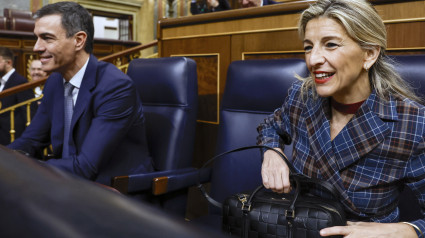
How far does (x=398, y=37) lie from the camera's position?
3.78ft

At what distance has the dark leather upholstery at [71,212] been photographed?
0.12 meters

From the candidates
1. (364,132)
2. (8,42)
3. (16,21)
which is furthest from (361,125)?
(16,21)

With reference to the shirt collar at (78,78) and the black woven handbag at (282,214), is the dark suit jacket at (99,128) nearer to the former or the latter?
the shirt collar at (78,78)

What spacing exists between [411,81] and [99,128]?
85cm

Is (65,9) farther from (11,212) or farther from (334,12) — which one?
(11,212)

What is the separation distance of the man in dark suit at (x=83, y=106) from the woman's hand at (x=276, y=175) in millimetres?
544

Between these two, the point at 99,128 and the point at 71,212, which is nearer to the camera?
the point at 71,212

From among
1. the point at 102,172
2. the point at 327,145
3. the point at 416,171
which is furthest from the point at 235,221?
the point at 102,172

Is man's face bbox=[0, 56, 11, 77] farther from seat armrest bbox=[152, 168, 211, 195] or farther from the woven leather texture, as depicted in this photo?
the woven leather texture

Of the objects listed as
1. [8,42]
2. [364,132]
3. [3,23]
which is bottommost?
[364,132]

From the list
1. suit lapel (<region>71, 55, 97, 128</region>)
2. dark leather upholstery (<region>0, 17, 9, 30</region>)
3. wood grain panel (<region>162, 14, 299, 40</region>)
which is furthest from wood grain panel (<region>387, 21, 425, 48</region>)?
dark leather upholstery (<region>0, 17, 9, 30</region>)

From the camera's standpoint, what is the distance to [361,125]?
2.64ft

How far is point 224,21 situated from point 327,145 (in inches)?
36.5

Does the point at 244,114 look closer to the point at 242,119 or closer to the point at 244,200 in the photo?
the point at 242,119
